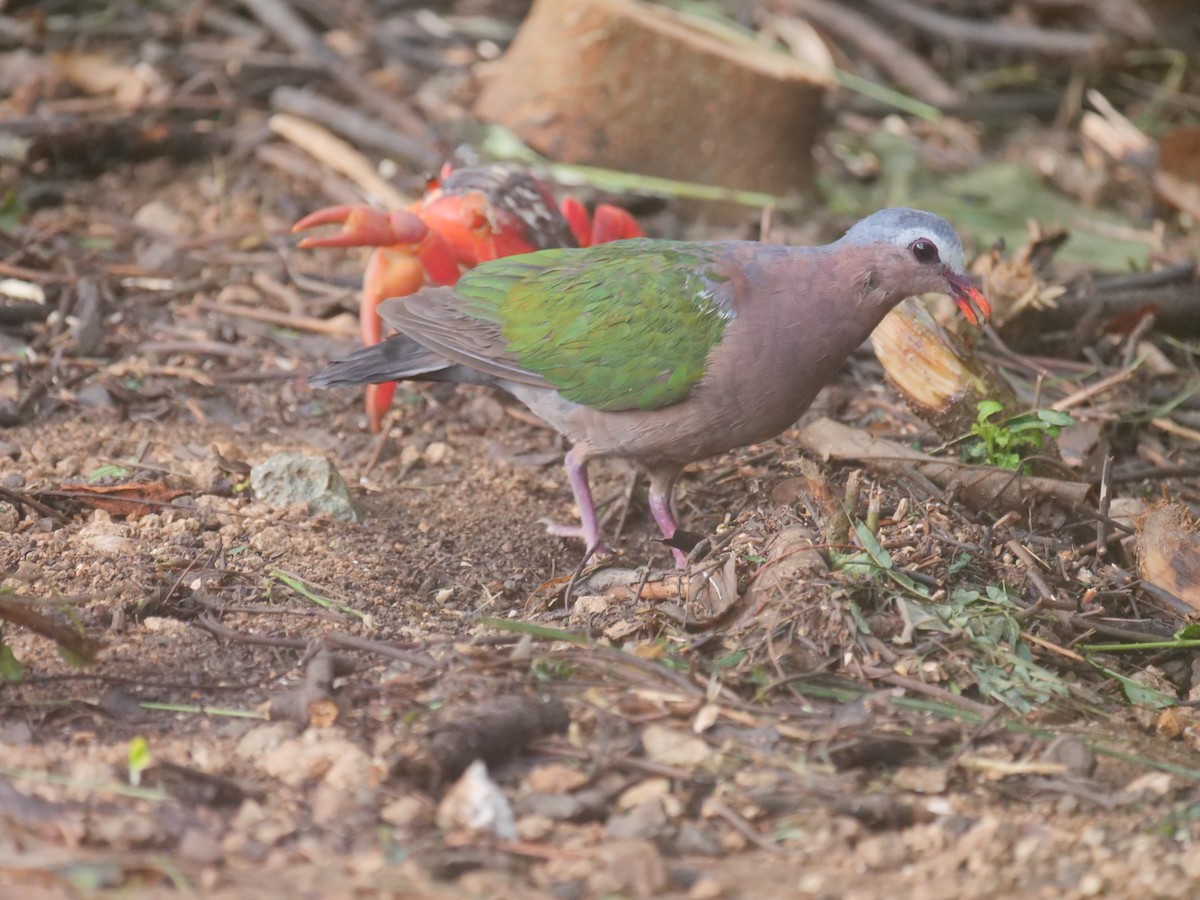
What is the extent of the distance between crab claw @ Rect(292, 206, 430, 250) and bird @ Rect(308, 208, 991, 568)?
0.65 metres

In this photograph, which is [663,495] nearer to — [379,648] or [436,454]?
[436,454]

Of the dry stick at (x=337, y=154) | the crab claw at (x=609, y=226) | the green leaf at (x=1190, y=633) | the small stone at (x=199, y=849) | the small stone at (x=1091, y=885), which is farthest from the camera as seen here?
the dry stick at (x=337, y=154)

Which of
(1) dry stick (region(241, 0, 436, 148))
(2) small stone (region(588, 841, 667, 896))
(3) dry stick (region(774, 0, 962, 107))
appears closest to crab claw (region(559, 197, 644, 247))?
(1) dry stick (region(241, 0, 436, 148))

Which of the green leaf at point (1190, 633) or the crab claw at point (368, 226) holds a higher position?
the crab claw at point (368, 226)

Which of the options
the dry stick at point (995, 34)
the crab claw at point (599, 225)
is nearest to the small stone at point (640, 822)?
the crab claw at point (599, 225)

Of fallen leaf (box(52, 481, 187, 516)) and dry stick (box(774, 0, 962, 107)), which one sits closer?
fallen leaf (box(52, 481, 187, 516))

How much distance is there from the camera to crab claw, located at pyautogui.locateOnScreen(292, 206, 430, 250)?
4.86 meters

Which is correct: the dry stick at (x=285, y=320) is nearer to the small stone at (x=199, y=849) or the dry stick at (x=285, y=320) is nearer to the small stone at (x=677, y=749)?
the small stone at (x=677, y=749)

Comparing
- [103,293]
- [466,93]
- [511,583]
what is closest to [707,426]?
[511,583]

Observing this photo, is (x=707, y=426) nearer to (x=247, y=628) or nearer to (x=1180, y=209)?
(x=247, y=628)

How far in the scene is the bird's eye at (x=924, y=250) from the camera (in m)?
3.95

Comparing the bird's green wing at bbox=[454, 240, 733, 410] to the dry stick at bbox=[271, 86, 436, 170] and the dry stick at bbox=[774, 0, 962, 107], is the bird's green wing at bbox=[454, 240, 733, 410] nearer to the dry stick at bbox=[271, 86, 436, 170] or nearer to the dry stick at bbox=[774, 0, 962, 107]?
the dry stick at bbox=[271, 86, 436, 170]

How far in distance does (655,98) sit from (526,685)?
4.31 metres

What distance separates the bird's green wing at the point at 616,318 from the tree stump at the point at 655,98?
2573 mm
